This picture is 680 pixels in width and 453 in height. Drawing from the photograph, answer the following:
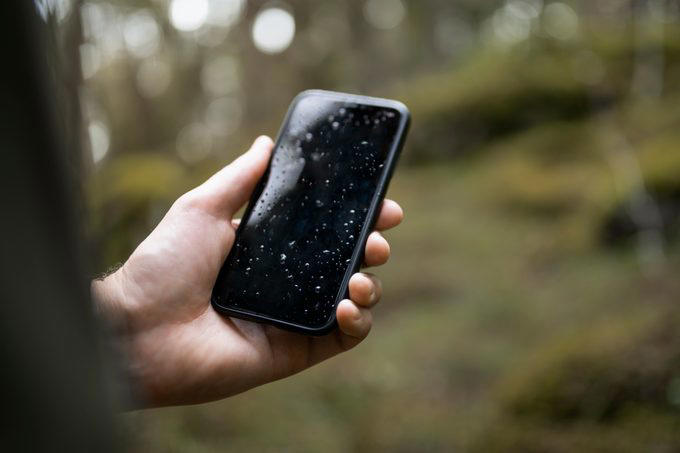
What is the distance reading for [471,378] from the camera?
158 inches

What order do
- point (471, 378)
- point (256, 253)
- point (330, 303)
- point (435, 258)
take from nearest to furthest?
point (330, 303), point (256, 253), point (471, 378), point (435, 258)

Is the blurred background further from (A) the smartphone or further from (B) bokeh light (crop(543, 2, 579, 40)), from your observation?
(A) the smartphone

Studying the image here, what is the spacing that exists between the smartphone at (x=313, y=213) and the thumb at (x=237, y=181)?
30 mm

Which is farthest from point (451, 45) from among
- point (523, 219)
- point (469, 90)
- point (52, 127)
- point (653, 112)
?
point (52, 127)

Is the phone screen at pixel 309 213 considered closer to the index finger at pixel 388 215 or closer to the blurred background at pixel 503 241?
the index finger at pixel 388 215

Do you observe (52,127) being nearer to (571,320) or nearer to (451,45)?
(571,320)

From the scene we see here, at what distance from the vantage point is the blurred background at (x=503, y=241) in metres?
2.79

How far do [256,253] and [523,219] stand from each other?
424cm

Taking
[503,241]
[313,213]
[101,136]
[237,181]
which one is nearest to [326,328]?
[313,213]

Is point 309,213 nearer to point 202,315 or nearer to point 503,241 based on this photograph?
point 202,315

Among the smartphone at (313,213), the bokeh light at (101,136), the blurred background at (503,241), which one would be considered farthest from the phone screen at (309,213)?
the bokeh light at (101,136)

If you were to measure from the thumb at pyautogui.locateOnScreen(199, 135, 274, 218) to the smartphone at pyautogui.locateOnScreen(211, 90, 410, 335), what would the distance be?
1.2 inches

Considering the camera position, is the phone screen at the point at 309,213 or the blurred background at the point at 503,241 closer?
the phone screen at the point at 309,213

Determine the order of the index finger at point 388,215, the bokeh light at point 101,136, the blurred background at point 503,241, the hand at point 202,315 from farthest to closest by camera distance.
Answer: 1. the bokeh light at point 101,136
2. the blurred background at point 503,241
3. the index finger at point 388,215
4. the hand at point 202,315
